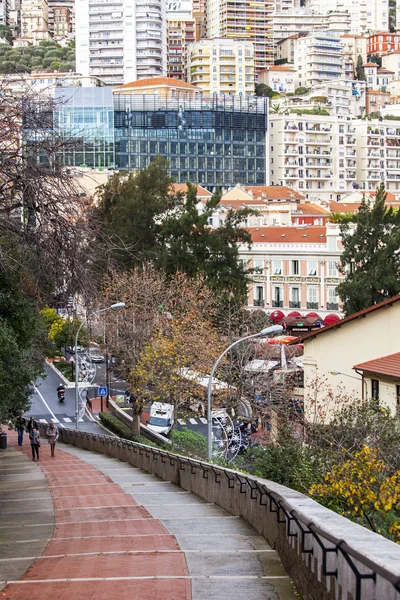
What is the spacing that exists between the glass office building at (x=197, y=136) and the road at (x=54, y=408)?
337 feet

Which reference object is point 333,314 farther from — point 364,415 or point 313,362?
point 364,415

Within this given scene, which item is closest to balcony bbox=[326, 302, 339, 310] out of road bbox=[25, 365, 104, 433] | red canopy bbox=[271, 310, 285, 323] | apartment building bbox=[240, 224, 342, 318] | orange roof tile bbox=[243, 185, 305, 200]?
apartment building bbox=[240, 224, 342, 318]

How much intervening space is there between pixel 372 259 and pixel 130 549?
48468mm

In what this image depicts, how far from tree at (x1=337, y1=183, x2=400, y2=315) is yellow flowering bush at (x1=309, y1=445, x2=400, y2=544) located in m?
42.3

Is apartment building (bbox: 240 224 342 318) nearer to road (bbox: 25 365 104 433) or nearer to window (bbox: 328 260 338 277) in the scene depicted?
window (bbox: 328 260 338 277)

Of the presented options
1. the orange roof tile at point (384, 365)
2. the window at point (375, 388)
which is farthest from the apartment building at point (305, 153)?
the window at point (375, 388)

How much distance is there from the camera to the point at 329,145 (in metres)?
198

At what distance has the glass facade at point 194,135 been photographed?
169250mm

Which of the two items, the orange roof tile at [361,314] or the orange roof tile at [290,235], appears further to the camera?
the orange roof tile at [290,235]

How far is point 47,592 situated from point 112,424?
41623 millimetres

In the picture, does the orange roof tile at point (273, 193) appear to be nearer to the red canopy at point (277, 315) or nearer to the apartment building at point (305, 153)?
the apartment building at point (305, 153)

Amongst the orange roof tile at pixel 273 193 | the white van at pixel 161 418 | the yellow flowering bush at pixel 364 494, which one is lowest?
the white van at pixel 161 418

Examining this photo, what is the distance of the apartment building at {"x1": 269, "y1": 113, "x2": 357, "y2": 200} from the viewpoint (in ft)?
630

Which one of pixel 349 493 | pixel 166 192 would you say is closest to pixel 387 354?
pixel 349 493
